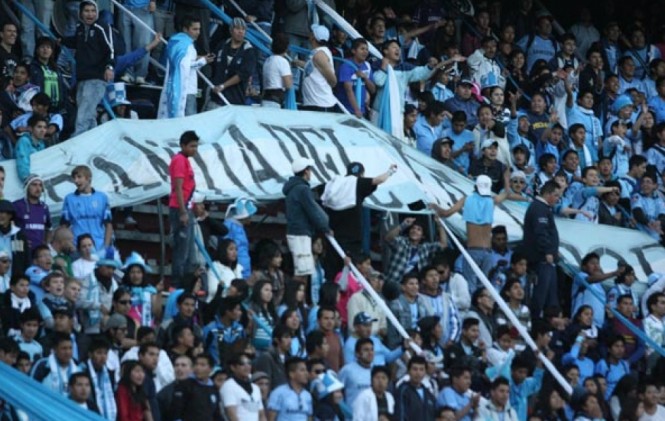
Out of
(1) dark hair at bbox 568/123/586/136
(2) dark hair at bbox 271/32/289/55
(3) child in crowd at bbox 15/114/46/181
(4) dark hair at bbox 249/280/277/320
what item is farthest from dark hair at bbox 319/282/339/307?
(1) dark hair at bbox 568/123/586/136

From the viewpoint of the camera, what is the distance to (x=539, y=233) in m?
24.3

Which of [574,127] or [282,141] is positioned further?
[574,127]

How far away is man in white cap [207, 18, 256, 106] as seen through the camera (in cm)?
2527

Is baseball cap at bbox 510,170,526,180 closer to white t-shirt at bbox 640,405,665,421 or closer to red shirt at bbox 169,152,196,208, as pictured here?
white t-shirt at bbox 640,405,665,421

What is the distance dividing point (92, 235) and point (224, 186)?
1930mm

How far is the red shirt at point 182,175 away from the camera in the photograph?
22156 millimetres

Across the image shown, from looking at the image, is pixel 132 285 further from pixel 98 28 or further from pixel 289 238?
pixel 98 28

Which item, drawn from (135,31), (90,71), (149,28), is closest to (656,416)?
(90,71)

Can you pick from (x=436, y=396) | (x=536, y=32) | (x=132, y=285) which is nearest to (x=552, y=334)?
(x=436, y=396)

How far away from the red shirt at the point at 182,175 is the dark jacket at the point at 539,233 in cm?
388

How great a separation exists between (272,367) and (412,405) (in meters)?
1.35

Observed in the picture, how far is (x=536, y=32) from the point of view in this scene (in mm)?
31078

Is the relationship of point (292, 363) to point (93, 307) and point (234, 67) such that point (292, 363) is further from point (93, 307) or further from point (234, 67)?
point (234, 67)

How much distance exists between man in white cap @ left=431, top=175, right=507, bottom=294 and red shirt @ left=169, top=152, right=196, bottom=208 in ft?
10.0
